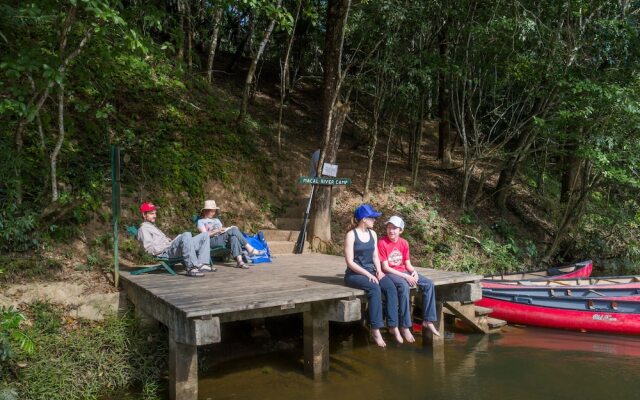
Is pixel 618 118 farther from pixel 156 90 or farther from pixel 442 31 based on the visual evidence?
pixel 156 90

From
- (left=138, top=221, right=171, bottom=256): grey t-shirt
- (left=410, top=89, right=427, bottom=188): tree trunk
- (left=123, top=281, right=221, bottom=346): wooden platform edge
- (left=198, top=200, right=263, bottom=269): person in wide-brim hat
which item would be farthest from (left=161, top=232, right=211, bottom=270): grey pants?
(left=410, top=89, right=427, bottom=188): tree trunk

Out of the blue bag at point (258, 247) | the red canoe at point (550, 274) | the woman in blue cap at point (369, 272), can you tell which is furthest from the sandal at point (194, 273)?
the red canoe at point (550, 274)

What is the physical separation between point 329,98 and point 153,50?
439cm

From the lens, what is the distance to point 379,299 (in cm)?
579

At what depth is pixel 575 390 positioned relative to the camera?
6.02 meters

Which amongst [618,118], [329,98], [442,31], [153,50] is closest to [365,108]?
[442,31]

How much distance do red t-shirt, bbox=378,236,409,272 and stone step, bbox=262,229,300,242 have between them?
4.49 metres

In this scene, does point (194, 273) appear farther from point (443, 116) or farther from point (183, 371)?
point (443, 116)

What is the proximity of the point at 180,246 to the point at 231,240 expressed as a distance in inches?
40.6

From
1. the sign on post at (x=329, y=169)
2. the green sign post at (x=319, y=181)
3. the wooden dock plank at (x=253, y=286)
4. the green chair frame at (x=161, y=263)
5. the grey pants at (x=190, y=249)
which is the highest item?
the sign on post at (x=329, y=169)

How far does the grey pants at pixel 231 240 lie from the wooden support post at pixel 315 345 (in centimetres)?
209

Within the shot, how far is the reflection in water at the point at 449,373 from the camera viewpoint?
589 centimetres

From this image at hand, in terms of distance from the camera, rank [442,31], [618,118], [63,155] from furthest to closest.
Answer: [442,31] → [618,118] → [63,155]

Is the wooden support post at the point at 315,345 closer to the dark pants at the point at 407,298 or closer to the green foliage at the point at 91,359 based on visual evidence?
the dark pants at the point at 407,298
